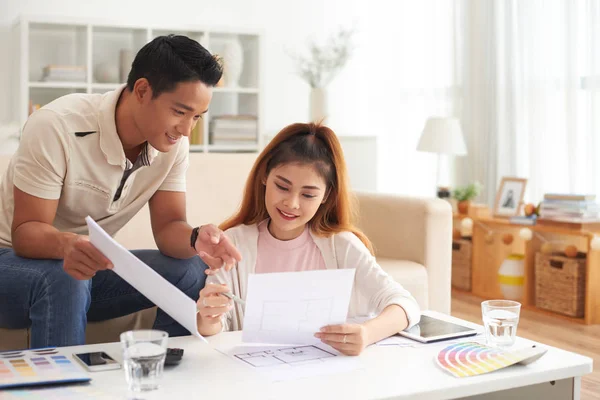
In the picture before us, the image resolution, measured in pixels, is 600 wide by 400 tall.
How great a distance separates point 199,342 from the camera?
160cm

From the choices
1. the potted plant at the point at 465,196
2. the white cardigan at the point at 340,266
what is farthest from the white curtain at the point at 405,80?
the white cardigan at the point at 340,266

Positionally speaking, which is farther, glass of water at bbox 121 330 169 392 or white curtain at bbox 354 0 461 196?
white curtain at bbox 354 0 461 196

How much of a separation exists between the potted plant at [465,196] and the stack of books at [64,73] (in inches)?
88.8

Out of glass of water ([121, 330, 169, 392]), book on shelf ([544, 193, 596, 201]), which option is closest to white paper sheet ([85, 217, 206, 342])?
glass of water ([121, 330, 169, 392])

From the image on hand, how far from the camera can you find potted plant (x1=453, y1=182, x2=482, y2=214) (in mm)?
4375

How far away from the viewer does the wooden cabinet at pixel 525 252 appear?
360 centimetres

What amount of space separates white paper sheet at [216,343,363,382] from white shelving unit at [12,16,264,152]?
128 inches

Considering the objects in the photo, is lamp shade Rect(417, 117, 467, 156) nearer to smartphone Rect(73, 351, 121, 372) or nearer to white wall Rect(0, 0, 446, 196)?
white wall Rect(0, 0, 446, 196)

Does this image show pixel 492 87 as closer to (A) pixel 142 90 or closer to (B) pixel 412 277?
(B) pixel 412 277

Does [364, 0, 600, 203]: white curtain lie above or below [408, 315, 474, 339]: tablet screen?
above

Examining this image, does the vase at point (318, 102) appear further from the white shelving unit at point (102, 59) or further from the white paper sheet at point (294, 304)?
the white paper sheet at point (294, 304)

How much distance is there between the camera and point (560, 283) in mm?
3721

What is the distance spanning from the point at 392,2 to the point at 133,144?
161 inches

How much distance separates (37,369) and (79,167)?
753 mm
